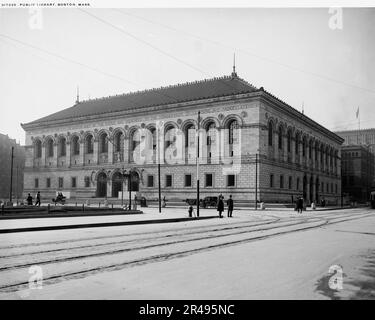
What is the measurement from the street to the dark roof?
106 feet

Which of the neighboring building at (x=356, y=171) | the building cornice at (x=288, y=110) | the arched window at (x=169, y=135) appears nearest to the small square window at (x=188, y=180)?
the arched window at (x=169, y=135)

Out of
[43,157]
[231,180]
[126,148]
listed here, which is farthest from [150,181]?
[43,157]

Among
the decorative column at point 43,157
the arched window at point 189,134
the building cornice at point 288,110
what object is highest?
the building cornice at point 288,110

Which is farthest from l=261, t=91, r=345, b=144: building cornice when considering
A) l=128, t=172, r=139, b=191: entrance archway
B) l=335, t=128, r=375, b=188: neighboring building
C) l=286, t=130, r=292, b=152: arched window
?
l=335, t=128, r=375, b=188: neighboring building

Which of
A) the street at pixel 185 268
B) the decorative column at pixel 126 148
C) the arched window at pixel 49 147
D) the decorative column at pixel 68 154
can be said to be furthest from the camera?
the arched window at pixel 49 147

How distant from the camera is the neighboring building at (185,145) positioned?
4212cm

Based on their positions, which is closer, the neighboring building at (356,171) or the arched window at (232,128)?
the arched window at (232,128)

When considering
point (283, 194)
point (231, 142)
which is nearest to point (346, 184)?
point (283, 194)

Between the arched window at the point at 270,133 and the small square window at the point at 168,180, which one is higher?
the arched window at the point at 270,133

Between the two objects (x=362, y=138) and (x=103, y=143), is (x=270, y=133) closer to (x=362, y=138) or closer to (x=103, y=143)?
(x=103, y=143)

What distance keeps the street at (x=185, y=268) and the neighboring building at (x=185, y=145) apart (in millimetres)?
24611

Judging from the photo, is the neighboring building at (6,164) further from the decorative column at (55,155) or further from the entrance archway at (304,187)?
the entrance archway at (304,187)

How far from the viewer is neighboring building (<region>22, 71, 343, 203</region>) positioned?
42.1 metres
